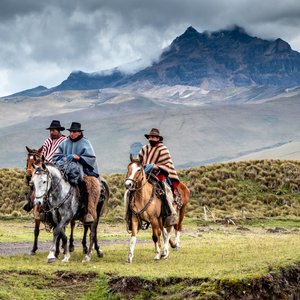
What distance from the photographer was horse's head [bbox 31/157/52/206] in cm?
1488

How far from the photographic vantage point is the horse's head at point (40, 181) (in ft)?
48.8

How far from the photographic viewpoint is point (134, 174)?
15.9 m

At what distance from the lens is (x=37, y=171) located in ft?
49.5

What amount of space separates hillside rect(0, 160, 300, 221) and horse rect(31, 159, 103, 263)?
20.8 m

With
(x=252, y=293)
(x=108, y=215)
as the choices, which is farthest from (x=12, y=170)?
(x=252, y=293)

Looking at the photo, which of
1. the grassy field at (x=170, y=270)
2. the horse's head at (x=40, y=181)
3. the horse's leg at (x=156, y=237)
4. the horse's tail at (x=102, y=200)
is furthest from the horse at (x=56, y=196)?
the horse's leg at (x=156, y=237)

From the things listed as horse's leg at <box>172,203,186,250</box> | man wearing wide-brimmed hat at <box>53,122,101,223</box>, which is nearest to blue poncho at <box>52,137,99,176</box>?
man wearing wide-brimmed hat at <box>53,122,101,223</box>

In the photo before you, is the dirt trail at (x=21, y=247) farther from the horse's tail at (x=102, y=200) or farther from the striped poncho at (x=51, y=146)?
the striped poncho at (x=51, y=146)

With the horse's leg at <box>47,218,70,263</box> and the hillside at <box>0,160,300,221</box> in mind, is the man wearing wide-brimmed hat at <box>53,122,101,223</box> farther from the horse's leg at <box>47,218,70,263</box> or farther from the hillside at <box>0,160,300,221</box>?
the hillside at <box>0,160,300,221</box>

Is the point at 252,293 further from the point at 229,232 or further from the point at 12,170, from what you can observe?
the point at 12,170

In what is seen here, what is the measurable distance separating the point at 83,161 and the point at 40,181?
182 cm

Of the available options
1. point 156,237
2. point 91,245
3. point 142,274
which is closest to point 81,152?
point 91,245

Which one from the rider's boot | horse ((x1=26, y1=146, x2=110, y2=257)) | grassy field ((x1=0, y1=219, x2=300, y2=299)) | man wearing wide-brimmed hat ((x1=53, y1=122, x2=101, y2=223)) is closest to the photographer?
grassy field ((x1=0, y1=219, x2=300, y2=299))

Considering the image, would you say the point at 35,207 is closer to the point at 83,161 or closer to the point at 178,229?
the point at 83,161
